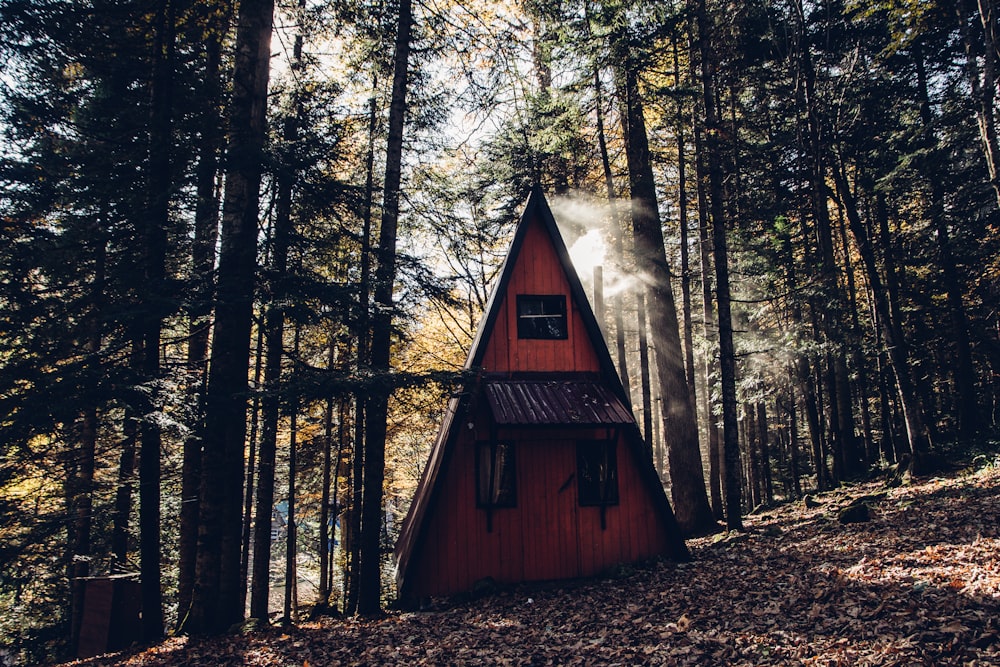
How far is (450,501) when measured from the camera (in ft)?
37.3

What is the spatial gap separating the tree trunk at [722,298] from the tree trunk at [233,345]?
382 inches

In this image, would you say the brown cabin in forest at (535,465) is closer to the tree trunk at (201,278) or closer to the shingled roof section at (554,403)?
the shingled roof section at (554,403)

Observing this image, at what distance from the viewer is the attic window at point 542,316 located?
497 inches

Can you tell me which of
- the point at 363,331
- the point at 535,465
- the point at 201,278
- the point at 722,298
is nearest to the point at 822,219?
the point at 722,298

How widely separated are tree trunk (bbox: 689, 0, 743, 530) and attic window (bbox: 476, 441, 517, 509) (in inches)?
203

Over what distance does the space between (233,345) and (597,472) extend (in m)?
7.86

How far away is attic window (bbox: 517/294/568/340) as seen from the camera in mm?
12633

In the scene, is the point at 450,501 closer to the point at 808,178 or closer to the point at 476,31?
the point at 476,31

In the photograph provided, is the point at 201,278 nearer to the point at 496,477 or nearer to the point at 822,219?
the point at 496,477

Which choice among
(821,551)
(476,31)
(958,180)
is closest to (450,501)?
(821,551)

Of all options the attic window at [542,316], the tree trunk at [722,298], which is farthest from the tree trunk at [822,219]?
the attic window at [542,316]

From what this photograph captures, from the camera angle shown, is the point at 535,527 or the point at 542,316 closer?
the point at 535,527

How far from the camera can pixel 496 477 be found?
1149 centimetres

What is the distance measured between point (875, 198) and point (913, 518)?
43.4 ft
